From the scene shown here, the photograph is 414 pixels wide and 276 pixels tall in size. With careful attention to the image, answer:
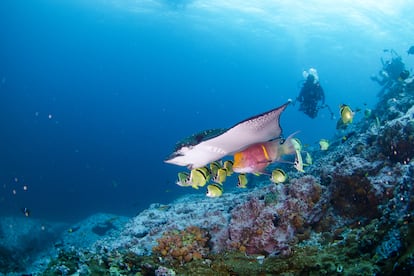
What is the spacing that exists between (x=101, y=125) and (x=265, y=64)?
75648 millimetres

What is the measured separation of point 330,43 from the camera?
51281mm

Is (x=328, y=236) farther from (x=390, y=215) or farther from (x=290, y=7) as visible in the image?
(x=290, y=7)

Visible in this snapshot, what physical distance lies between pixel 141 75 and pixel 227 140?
5211 inches

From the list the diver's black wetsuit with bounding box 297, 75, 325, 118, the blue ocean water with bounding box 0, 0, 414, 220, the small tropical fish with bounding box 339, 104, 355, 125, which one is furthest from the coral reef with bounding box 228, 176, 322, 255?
the diver's black wetsuit with bounding box 297, 75, 325, 118

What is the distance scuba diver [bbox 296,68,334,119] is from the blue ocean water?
1.15 meters

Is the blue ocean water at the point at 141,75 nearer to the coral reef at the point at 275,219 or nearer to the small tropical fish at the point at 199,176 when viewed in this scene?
the coral reef at the point at 275,219

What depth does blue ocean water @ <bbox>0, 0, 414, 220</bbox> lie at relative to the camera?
4091cm

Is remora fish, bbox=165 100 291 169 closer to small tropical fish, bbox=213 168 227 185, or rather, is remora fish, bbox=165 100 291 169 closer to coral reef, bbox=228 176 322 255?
small tropical fish, bbox=213 168 227 185

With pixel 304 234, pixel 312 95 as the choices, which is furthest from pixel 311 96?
pixel 304 234

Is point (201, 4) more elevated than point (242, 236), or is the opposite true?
point (201, 4)

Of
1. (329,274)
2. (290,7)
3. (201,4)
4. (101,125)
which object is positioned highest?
(101,125)

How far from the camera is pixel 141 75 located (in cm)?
12950

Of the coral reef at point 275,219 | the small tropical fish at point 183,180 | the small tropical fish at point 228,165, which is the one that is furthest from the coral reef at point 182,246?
the small tropical fish at point 228,165

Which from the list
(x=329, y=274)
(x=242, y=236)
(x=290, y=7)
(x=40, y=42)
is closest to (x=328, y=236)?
(x=242, y=236)
